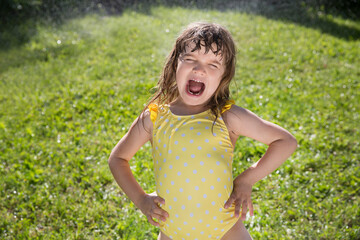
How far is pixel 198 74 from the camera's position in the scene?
5.88 feet

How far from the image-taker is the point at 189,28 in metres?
1.91

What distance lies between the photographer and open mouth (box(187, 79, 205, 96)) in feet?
6.08

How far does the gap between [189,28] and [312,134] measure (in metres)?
2.35

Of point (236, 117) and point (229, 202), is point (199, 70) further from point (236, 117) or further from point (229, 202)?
point (229, 202)

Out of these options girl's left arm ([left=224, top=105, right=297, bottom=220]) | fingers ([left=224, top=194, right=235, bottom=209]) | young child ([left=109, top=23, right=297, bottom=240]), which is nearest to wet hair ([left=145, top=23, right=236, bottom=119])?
young child ([left=109, top=23, right=297, bottom=240])

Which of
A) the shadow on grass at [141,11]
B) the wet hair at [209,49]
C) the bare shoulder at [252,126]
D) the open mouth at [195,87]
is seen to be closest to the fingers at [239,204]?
the bare shoulder at [252,126]

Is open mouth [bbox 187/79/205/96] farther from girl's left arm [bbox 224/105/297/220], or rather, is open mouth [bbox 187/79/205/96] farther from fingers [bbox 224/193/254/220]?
fingers [bbox 224/193/254/220]

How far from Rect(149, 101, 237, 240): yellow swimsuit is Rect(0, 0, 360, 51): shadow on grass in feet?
18.2

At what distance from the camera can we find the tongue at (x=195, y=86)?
1.85 metres

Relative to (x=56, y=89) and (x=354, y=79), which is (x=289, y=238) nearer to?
(x=354, y=79)

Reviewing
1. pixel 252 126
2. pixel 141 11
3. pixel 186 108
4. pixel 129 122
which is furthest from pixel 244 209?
pixel 141 11

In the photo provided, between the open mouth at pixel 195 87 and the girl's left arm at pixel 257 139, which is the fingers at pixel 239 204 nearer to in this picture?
the girl's left arm at pixel 257 139

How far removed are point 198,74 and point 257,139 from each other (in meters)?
0.41

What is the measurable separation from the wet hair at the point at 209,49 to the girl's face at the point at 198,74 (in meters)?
0.03
